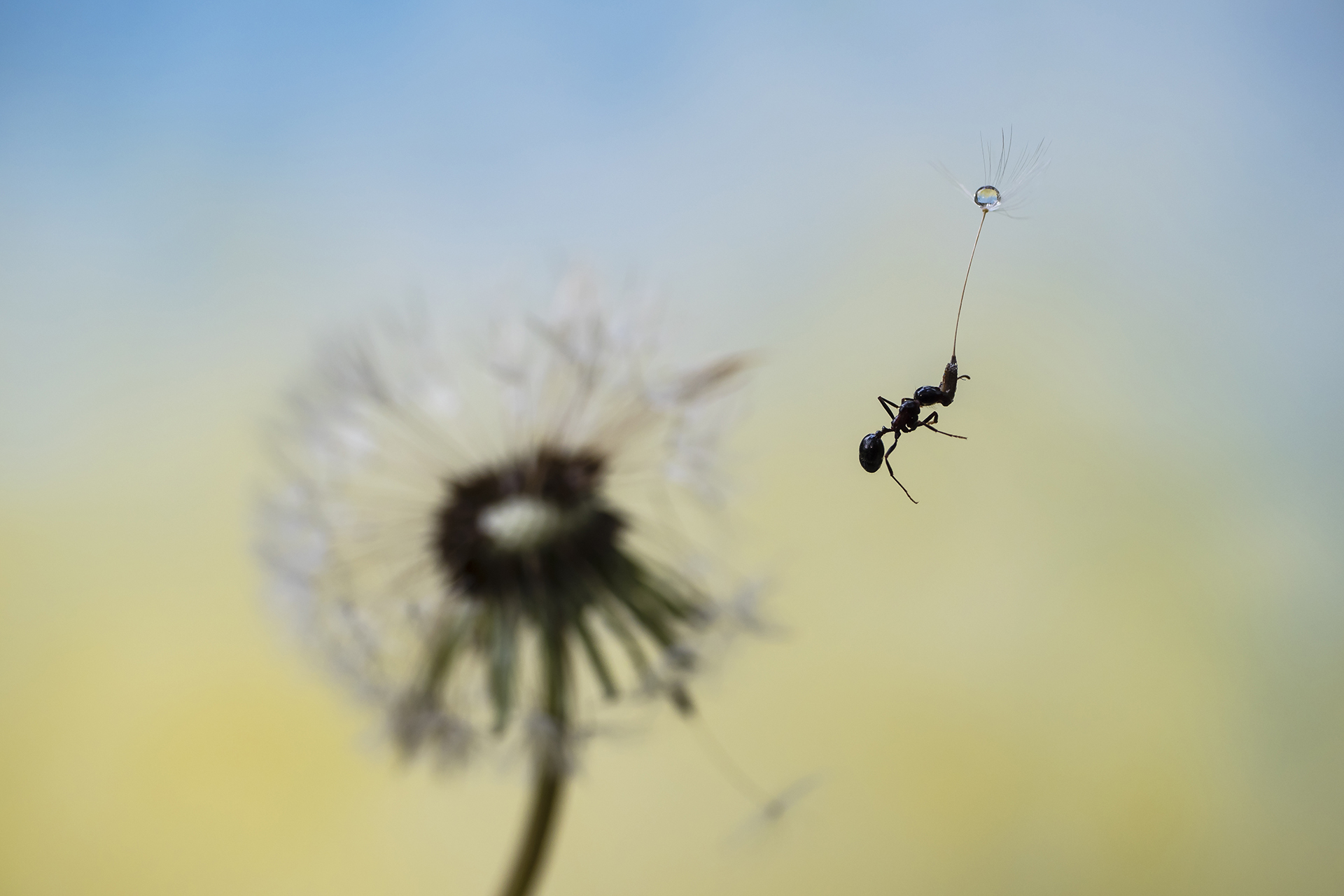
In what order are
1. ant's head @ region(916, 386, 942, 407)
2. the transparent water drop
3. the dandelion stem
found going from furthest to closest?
the dandelion stem < ant's head @ region(916, 386, 942, 407) < the transparent water drop

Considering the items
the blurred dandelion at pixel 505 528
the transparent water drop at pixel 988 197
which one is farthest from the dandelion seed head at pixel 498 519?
the transparent water drop at pixel 988 197

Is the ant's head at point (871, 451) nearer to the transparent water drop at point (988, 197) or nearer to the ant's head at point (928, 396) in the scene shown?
the ant's head at point (928, 396)

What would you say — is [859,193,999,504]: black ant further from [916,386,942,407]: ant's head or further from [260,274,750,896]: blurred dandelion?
[260,274,750,896]: blurred dandelion

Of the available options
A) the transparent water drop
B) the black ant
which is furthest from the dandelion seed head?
the transparent water drop

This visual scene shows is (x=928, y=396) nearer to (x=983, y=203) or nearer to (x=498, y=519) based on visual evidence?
(x=983, y=203)

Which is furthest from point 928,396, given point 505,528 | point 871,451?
point 505,528

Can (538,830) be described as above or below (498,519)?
below
